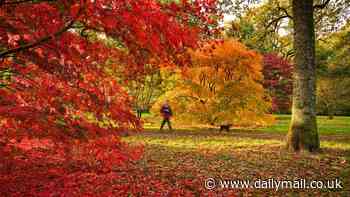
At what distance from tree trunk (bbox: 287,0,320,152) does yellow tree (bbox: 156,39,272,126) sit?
23.5 ft

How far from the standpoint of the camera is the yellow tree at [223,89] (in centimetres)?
1766

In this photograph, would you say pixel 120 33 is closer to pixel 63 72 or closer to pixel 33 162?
pixel 63 72

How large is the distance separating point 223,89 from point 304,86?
7.76 meters

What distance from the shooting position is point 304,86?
33.4 ft

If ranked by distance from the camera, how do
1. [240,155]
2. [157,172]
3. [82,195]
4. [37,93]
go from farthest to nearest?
[240,155]
[157,172]
[82,195]
[37,93]

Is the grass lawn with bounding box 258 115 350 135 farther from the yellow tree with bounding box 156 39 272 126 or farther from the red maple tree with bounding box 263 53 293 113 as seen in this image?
the red maple tree with bounding box 263 53 293 113

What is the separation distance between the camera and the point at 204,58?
17.9 metres

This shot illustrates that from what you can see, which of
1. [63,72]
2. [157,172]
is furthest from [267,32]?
[63,72]

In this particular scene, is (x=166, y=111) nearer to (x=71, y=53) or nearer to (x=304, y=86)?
(x=304, y=86)

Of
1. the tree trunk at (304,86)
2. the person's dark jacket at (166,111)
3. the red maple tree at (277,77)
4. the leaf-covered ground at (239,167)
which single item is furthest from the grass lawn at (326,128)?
the leaf-covered ground at (239,167)

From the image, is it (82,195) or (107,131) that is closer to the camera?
(107,131)

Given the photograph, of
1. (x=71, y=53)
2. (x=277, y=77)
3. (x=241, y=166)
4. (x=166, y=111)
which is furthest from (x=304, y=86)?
(x=277, y=77)

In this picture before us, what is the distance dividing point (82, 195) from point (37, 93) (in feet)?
6.28

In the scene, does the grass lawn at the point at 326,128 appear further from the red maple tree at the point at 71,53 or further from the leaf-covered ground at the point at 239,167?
the red maple tree at the point at 71,53
